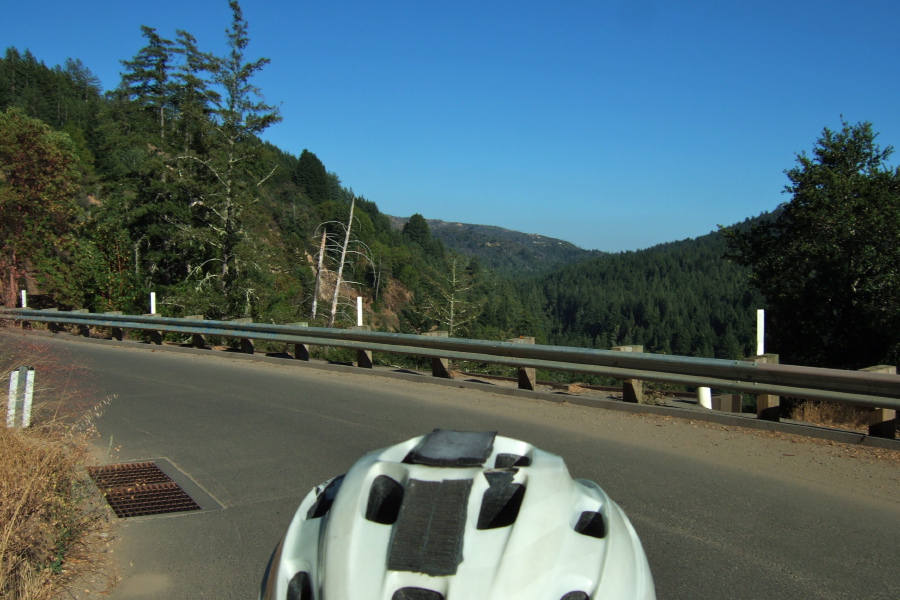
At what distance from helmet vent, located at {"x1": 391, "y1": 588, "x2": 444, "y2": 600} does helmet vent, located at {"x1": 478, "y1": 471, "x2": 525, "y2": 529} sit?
0.91ft

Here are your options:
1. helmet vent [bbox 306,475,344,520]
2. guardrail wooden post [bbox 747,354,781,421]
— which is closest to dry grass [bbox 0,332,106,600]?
helmet vent [bbox 306,475,344,520]

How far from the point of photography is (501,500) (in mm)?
2096

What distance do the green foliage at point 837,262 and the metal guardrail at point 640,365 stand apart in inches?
746

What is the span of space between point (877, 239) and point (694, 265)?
544 feet

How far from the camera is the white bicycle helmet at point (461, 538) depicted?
186 cm

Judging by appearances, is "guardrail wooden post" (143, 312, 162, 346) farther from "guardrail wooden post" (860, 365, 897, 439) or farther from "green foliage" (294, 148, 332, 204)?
"green foliage" (294, 148, 332, 204)

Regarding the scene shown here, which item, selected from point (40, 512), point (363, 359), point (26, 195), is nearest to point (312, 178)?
point (26, 195)

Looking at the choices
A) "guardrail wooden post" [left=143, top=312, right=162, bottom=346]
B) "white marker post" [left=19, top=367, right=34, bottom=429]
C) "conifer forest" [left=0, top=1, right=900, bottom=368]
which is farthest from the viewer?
"conifer forest" [left=0, top=1, right=900, bottom=368]

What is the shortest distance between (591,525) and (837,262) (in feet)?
88.4

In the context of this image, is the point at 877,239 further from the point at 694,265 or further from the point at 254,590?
the point at 694,265

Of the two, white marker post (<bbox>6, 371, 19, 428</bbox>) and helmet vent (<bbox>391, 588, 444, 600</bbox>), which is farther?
white marker post (<bbox>6, 371, 19, 428</bbox>)

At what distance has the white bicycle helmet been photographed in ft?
6.09

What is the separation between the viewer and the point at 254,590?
3984mm

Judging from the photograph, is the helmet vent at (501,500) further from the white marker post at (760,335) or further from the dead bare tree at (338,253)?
the dead bare tree at (338,253)
